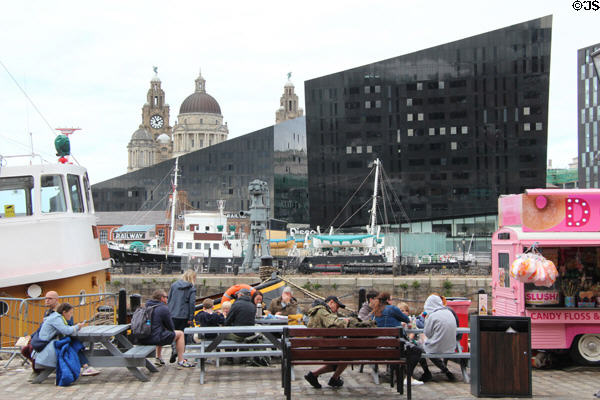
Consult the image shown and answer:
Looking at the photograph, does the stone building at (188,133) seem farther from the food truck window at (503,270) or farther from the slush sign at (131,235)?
the food truck window at (503,270)

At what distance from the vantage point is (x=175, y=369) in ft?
37.6

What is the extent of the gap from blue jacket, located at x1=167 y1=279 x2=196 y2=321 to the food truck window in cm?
544

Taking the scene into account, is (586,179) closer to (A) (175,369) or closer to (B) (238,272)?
(B) (238,272)

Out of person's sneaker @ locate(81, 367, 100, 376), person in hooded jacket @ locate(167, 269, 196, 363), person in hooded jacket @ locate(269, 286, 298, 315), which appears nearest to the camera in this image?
person's sneaker @ locate(81, 367, 100, 376)

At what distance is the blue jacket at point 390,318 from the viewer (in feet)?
35.1

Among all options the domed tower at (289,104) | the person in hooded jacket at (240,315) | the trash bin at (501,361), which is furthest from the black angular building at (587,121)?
the domed tower at (289,104)

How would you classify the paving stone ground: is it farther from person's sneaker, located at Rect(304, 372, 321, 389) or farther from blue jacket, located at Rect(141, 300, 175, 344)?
blue jacket, located at Rect(141, 300, 175, 344)

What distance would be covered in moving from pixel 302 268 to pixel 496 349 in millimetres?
36441

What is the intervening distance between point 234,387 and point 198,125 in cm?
17608

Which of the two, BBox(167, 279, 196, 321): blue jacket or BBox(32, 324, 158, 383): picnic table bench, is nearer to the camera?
BBox(32, 324, 158, 383): picnic table bench

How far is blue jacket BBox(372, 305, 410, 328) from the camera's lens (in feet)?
35.1

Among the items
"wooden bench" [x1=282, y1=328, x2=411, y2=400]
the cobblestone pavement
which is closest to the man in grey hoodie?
the cobblestone pavement

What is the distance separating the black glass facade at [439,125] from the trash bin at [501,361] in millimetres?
57024

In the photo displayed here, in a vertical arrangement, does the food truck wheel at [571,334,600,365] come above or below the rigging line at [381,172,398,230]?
below
